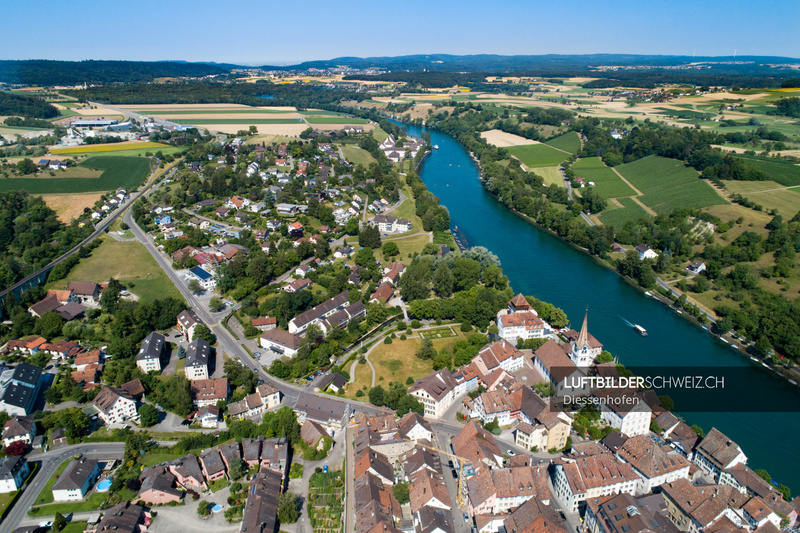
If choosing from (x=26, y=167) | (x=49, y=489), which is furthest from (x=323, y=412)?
(x=26, y=167)

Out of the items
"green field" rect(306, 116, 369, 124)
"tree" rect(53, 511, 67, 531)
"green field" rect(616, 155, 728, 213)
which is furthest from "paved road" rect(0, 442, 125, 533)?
"green field" rect(306, 116, 369, 124)

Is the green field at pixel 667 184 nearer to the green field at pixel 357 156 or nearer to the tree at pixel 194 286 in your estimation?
the green field at pixel 357 156

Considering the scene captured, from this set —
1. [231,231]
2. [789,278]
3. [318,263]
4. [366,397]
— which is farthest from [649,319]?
[231,231]

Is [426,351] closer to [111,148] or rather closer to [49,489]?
[49,489]

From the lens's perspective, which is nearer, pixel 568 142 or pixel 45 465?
pixel 45 465

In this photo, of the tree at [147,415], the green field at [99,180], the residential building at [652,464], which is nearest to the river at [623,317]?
the residential building at [652,464]

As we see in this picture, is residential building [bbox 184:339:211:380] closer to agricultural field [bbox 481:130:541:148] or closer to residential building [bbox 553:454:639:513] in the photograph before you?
residential building [bbox 553:454:639:513]
